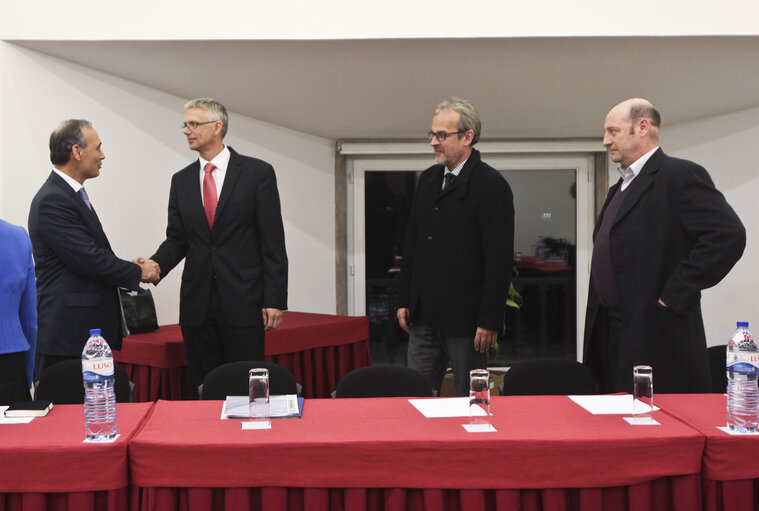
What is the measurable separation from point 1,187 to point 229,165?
126 centimetres

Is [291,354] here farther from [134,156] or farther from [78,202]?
[78,202]

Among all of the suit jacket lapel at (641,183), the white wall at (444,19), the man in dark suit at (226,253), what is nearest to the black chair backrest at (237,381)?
the man in dark suit at (226,253)

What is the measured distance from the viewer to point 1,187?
3865mm

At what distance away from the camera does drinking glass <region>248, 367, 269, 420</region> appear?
7.32 feet

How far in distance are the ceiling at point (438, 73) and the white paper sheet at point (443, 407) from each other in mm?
2410

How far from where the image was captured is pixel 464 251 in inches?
128

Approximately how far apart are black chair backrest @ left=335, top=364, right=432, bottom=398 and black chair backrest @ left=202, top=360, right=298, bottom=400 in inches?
9.0

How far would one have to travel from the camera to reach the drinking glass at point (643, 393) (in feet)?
7.28

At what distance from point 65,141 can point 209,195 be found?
0.64 metres

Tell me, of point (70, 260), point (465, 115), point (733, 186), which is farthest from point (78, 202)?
point (733, 186)

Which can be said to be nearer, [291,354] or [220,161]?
[220,161]

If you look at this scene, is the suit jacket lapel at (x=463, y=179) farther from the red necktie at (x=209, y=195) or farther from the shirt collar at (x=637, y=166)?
the red necktie at (x=209, y=195)

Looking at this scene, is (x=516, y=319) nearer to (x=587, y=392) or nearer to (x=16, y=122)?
(x=587, y=392)

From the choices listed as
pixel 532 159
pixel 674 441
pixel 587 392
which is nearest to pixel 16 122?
pixel 587 392
